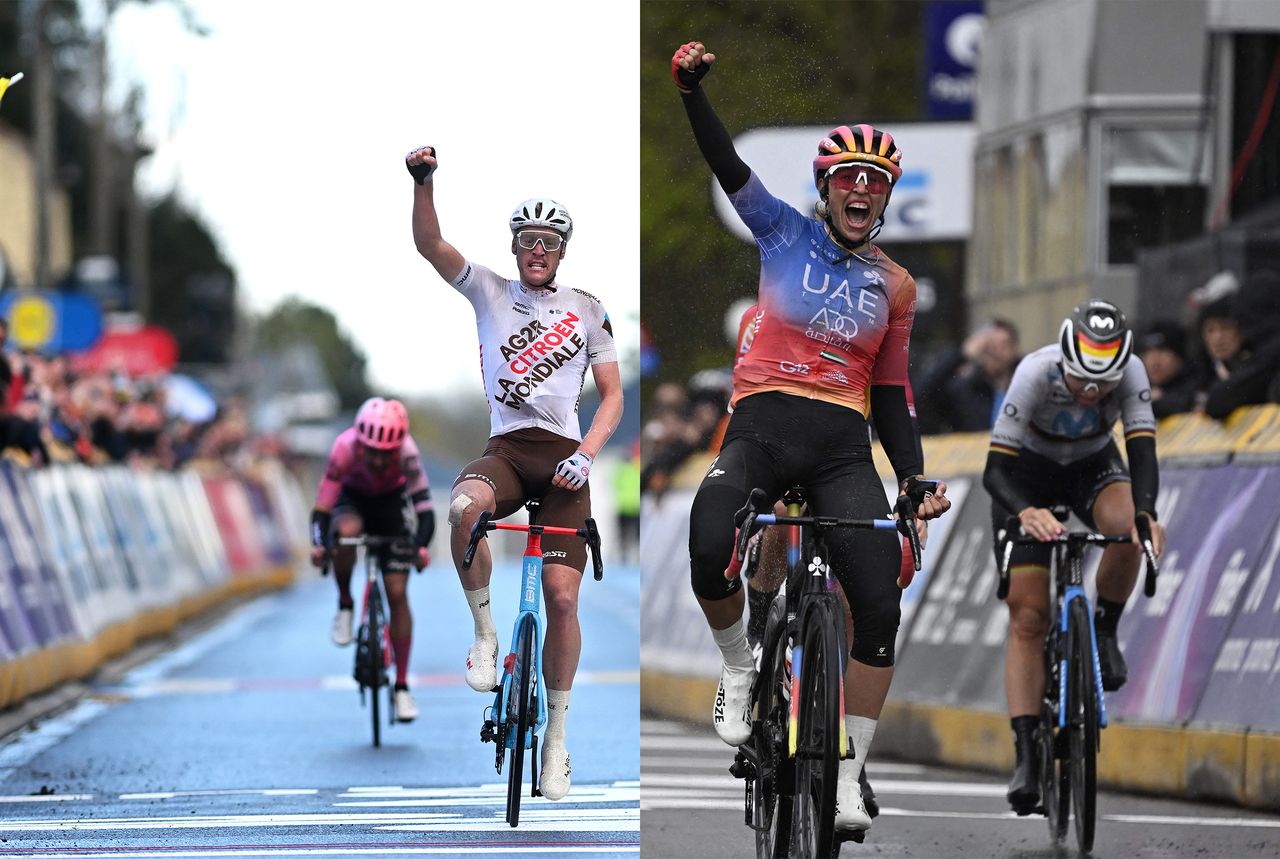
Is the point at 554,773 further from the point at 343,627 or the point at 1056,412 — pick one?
the point at 343,627

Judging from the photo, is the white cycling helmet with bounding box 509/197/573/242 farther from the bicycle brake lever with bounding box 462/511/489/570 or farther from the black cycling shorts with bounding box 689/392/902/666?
the black cycling shorts with bounding box 689/392/902/666

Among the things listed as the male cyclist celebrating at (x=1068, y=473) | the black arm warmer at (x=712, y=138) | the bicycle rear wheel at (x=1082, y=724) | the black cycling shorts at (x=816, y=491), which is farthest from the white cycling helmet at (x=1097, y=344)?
the black arm warmer at (x=712, y=138)

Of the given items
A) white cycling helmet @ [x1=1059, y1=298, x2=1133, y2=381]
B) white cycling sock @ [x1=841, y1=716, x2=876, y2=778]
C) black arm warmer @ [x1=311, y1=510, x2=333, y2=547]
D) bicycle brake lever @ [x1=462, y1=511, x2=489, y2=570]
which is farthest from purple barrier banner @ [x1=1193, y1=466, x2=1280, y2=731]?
black arm warmer @ [x1=311, y1=510, x2=333, y2=547]

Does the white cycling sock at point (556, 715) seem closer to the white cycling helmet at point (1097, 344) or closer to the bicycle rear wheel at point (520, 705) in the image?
the bicycle rear wheel at point (520, 705)

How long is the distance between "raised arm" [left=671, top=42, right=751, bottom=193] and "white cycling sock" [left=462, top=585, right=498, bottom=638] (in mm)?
2448

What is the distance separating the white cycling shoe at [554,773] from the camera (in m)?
10.0

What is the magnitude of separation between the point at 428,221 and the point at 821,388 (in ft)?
7.13

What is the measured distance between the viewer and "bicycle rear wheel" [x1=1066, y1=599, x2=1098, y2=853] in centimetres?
988

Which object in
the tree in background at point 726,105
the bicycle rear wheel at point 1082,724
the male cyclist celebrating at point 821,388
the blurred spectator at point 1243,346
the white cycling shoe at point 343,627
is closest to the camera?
the male cyclist celebrating at point 821,388

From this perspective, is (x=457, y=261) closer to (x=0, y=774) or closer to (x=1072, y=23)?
(x=0, y=774)

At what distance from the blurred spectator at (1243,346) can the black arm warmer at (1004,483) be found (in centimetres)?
248

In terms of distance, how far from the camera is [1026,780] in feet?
33.8

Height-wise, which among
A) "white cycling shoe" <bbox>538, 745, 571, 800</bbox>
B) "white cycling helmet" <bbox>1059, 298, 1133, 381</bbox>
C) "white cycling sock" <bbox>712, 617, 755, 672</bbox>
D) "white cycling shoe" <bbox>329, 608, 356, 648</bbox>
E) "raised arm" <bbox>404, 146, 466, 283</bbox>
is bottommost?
"white cycling shoe" <bbox>329, 608, 356, 648</bbox>

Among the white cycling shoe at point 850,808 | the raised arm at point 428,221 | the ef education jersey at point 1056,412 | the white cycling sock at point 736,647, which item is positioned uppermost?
the raised arm at point 428,221
